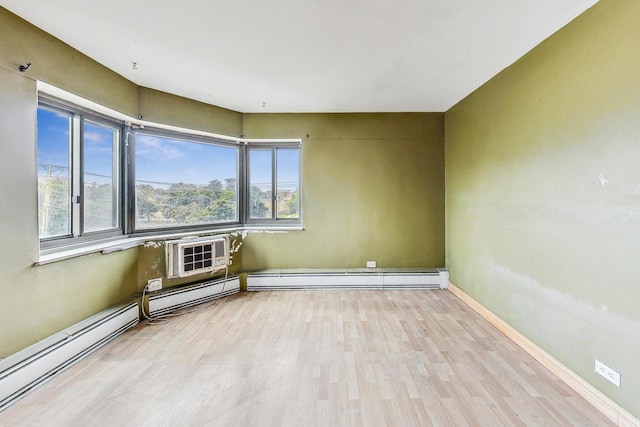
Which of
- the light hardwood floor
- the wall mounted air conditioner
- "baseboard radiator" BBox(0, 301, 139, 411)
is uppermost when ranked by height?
the wall mounted air conditioner

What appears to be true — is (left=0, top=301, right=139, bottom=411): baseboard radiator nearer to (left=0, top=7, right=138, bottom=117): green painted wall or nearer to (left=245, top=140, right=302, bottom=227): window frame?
(left=245, top=140, right=302, bottom=227): window frame

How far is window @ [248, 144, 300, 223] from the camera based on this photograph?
154 inches

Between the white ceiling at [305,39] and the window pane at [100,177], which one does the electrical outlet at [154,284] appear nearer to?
the window pane at [100,177]

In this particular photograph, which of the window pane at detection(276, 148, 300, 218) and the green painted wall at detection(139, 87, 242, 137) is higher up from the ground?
the green painted wall at detection(139, 87, 242, 137)

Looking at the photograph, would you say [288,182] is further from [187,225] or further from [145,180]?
[145,180]

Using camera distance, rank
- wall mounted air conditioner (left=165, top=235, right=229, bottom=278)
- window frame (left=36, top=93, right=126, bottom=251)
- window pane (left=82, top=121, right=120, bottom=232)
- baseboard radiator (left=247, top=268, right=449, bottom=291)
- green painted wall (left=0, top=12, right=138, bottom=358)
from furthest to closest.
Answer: baseboard radiator (left=247, top=268, right=449, bottom=291) → wall mounted air conditioner (left=165, top=235, right=229, bottom=278) → window pane (left=82, top=121, right=120, bottom=232) → window frame (left=36, top=93, right=126, bottom=251) → green painted wall (left=0, top=12, right=138, bottom=358)

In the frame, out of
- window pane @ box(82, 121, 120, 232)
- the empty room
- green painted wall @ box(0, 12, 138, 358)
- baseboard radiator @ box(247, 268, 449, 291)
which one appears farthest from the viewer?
baseboard radiator @ box(247, 268, 449, 291)

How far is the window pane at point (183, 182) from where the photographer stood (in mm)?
3109

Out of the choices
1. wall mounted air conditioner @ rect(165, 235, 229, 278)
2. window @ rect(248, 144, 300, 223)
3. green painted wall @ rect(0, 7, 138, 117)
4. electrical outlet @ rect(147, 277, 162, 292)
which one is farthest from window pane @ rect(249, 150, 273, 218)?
green painted wall @ rect(0, 7, 138, 117)

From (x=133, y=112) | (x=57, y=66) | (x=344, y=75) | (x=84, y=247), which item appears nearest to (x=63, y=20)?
(x=57, y=66)

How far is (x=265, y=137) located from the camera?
12.5 ft

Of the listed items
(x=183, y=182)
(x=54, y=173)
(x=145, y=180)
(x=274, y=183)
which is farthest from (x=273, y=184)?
(x=54, y=173)

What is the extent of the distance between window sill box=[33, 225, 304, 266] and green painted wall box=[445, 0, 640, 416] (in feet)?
8.06

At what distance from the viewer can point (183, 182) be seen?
3.40 m
